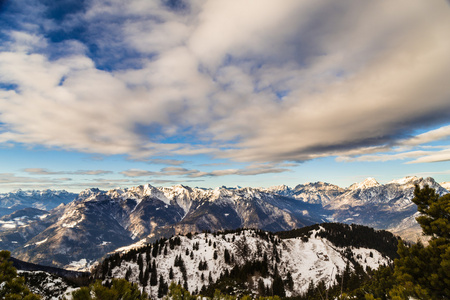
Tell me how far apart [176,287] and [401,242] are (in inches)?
1146

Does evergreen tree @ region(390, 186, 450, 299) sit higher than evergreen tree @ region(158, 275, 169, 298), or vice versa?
evergreen tree @ region(390, 186, 450, 299)

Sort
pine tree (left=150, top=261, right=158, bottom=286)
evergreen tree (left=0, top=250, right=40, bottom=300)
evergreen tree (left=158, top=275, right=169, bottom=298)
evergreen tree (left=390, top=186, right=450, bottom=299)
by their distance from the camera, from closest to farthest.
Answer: evergreen tree (left=0, top=250, right=40, bottom=300), evergreen tree (left=390, top=186, right=450, bottom=299), evergreen tree (left=158, top=275, right=169, bottom=298), pine tree (left=150, top=261, right=158, bottom=286)

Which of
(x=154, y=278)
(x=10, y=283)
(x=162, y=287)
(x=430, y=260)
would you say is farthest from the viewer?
(x=154, y=278)

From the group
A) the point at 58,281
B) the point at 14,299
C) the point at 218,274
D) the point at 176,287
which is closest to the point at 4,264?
the point at 14,299

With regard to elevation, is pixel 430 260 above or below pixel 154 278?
above

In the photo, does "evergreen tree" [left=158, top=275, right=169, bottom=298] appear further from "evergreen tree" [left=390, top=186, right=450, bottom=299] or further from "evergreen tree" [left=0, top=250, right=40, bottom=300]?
"evergreen tree" [left=390, top=186, right=450, bottom=299]

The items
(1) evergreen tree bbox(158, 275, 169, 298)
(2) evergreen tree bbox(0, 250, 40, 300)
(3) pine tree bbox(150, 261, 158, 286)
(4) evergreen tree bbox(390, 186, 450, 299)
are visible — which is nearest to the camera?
(2) evergreen tree bbox(0, 250, 40, 300)

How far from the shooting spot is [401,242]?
27.2 meters

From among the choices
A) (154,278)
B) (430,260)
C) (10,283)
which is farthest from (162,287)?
(430,260)

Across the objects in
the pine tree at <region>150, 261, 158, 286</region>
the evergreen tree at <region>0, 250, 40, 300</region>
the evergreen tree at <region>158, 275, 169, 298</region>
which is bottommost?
the evergreen tree at <region>158, 275, 169, 298</region>

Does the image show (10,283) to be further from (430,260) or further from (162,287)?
(162,287)

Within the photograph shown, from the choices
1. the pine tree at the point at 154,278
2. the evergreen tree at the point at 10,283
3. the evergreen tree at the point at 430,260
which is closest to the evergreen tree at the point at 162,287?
the pine tree at the point at 154,278

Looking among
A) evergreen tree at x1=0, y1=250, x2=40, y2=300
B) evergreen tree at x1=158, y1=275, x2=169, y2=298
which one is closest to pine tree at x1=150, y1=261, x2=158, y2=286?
evergreen tree at x1=158, y1=275, x2=169, y2=298

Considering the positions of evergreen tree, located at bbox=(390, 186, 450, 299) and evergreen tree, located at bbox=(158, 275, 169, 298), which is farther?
evergreen tree, located at bbox=(158, 275, 169, 298)
